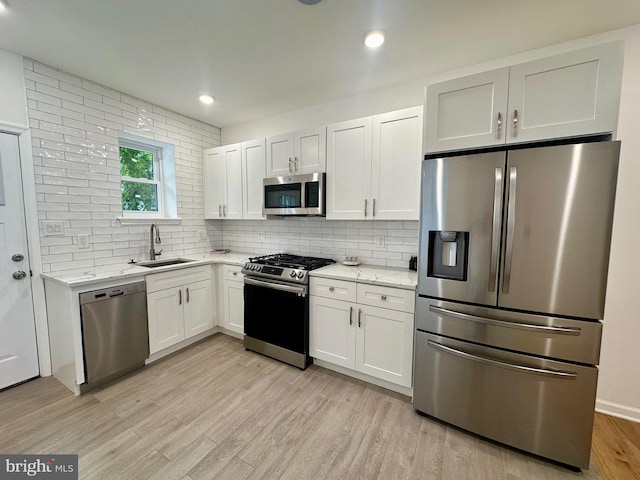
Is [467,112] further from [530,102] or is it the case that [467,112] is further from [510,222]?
[510,222]

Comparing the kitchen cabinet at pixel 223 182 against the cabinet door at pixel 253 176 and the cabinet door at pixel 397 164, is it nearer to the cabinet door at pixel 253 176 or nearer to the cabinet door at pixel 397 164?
the cabinet door at pixel 253 176

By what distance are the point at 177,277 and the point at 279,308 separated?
1152mm

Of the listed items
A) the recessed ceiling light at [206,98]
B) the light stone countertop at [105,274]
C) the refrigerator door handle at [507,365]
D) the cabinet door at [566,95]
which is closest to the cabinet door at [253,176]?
the recessed ceiling light at [206,98]

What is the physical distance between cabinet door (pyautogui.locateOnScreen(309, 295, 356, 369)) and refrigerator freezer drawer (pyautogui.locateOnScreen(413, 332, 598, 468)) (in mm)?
620

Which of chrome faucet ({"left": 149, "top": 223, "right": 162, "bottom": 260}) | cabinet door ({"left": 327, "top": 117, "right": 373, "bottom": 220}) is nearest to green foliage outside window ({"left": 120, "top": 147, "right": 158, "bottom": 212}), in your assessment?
chrome faucet ({"left": 149, "top": 223, "right": 162, "bottom": 260})

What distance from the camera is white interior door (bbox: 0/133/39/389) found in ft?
7.04

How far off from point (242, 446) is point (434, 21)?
3040 mm

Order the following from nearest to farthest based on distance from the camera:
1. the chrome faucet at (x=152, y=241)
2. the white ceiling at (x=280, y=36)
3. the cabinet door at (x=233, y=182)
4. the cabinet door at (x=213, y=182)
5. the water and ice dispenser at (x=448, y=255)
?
1. the white ceiling at (x=280, y=36)
2. the water and ice dispenser at (x=448, y=255)
3. the chrome faucet at (x=152, y=241)
4. the cabinet door at (x=233, y=182)
5. the cabinet door at (x=213, y=182)

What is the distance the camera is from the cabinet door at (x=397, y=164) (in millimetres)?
2225

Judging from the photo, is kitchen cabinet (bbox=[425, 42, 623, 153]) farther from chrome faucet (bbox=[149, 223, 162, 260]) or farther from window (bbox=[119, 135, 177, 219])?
window (bbox=[119, 135, 177, 219])

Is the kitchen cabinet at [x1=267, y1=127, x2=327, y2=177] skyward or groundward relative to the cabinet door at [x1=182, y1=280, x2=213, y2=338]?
skyward

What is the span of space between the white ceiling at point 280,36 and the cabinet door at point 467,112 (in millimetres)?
426

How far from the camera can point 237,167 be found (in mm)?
3316

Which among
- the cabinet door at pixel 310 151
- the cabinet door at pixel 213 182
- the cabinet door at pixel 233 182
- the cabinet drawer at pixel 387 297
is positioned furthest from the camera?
the cabinet door at pixel 213 182
